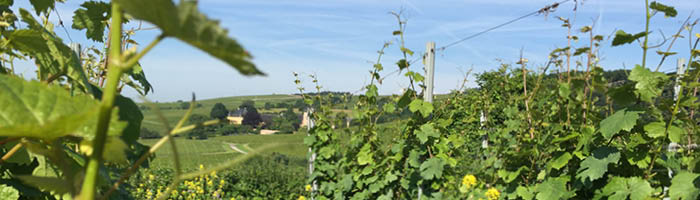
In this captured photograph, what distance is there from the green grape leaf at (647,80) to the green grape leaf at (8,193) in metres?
2.02

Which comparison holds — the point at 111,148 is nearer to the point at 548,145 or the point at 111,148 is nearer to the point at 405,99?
the point at 548,145

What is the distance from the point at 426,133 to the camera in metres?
3.35

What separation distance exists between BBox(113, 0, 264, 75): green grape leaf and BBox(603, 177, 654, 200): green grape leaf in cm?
234

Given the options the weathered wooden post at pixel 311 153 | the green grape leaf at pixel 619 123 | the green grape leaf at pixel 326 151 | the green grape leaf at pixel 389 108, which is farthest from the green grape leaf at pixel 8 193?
the weathered wooden post at pixel 311 153

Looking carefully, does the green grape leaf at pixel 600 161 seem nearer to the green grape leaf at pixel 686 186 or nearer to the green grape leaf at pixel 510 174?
the green grape leaf at pixel 686 186

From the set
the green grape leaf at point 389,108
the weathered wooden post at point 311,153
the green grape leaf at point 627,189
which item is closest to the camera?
the green grape leaf at point 627,189

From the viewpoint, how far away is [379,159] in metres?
3.88

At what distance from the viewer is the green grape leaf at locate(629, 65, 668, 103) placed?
1969mm

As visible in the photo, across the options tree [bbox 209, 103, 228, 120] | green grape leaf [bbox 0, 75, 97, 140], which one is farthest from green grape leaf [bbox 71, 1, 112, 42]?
green grape leaf [bbox 0, 75, 97, 140]

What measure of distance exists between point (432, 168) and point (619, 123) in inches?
59.9

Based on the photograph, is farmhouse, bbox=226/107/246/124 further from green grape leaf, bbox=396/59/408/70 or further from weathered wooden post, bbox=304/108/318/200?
weathered wooden post, bbox=304/108/318/200

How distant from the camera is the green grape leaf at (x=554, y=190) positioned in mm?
2508

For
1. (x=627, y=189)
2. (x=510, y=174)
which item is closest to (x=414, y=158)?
(x=510, y=174)

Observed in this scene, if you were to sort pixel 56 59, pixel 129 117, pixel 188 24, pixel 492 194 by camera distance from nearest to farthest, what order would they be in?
pixel 188 24 < pixel 129 117 < pixel 56 59 < pixel 492 194
